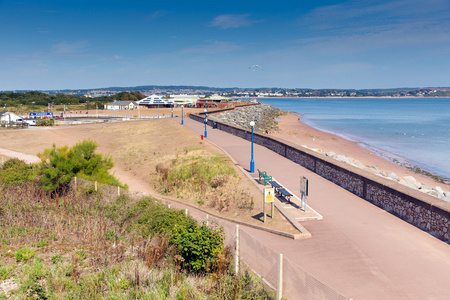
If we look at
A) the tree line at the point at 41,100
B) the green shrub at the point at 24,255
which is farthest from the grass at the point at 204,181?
the tree line at the point at 41,100

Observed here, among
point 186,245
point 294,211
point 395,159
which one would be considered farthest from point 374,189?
point 395,159

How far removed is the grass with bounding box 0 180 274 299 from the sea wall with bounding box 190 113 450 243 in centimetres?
633

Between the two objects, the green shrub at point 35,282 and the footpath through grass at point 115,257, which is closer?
the green shrub at point 35,282

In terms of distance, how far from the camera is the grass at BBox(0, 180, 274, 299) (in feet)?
24.7

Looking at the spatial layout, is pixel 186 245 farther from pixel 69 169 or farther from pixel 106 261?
pixel 69 169

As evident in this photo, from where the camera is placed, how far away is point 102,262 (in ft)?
29.3

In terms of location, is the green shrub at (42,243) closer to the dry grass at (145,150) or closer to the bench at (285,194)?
the dry grass at (145,150)

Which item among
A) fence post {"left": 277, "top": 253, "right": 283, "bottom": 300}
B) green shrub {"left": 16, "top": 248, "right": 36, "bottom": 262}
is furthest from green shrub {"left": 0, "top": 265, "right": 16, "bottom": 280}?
fence post {"left": 277, "top": 253, "right": 283, "bottom": 300}

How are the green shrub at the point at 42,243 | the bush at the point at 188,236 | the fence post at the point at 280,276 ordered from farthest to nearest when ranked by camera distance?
the green shrub at the point at 42,243, the bush at the point at 188,236, the fence post at the point at 280,276

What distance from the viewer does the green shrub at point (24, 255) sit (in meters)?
9.20

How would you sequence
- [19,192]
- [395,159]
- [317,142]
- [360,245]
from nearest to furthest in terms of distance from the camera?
[360,245] < [19,192] < [395,159] < [317,142]

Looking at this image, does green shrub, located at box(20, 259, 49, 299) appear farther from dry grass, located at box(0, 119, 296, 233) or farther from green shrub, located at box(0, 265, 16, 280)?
dry grass, located at box(0, 119, 296, 233)

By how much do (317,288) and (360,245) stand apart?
15.1 feet

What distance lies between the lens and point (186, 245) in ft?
28.4
